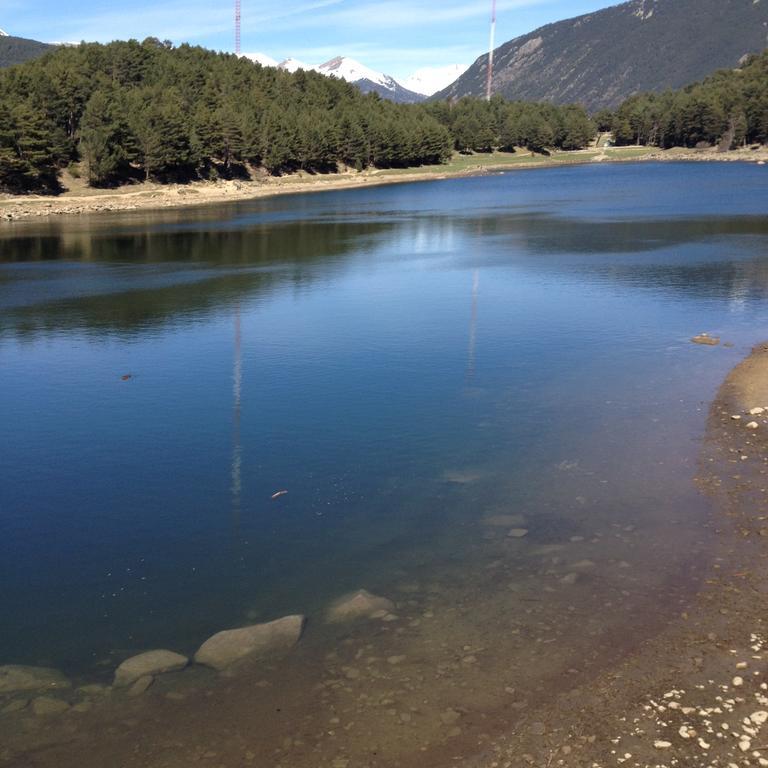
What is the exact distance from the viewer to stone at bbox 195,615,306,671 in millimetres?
13945

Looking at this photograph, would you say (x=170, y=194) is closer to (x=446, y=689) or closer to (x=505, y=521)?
(x=505, y=521)

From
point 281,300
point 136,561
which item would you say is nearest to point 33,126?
point 281,300

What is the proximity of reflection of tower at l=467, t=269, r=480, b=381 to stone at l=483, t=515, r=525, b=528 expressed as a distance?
1213 cm

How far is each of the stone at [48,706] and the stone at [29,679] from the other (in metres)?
0.30

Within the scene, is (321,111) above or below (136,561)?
above

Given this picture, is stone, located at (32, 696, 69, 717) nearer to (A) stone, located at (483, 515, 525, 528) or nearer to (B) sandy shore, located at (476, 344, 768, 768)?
(B) sandy shore, located at (476, 344, 768, 768)

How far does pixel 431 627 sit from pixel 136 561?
680 cm

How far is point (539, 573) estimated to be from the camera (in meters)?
16.3

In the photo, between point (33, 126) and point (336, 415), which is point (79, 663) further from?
point (33, 126)

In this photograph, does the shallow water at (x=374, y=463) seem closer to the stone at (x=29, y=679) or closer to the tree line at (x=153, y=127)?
the stone at (x=29, y=679)

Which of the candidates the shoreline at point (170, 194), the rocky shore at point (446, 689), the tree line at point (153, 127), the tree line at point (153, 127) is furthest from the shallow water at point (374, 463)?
the tree line at point (153, 127)

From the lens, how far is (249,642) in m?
14.3

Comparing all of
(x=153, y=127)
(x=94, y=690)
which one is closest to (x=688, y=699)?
(x=94, y=690)

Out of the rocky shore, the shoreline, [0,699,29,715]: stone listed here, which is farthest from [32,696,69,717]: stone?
the shoreline
